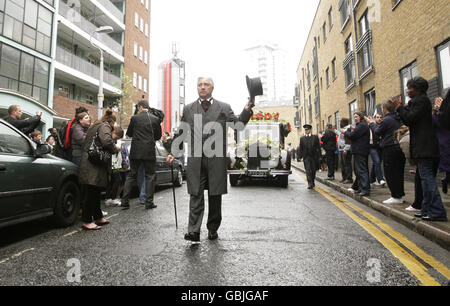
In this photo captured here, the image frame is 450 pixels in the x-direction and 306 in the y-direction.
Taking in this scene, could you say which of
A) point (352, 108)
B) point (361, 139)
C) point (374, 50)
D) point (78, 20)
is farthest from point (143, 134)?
point (78, 20)

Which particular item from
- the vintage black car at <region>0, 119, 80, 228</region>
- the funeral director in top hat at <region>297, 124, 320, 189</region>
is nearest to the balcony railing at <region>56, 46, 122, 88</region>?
the funeral director in top hat at <region>297, 124, 320, 189</region>

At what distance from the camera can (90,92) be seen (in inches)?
973

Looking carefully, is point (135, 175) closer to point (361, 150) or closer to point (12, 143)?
point (12, 143)

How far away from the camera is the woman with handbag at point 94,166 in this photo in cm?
410

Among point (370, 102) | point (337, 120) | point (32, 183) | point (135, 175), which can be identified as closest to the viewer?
point (32, 183)

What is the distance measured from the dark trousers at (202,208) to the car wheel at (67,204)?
2.13 meters

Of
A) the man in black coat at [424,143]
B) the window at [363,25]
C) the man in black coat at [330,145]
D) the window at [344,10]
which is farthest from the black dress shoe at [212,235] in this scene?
the window at [344,10]

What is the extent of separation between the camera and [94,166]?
4.16 meters

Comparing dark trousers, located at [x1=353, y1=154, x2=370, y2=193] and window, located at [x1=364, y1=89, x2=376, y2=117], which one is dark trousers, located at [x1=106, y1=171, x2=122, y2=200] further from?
window, located at [x1=364, y1=89, x2=376, y2=117]

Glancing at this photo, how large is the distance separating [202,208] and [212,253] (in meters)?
0.60

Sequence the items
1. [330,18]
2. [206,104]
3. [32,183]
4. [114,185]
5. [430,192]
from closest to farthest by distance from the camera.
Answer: [206,104], [32,183], [430,192], [114,185], [330,18]

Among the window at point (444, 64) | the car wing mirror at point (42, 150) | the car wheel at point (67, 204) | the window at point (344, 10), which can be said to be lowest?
the car wheel at point (67, 204)

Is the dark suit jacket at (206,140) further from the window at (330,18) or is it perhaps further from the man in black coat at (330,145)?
the window at (330,18)

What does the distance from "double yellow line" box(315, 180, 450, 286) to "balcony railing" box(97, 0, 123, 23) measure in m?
26.5
